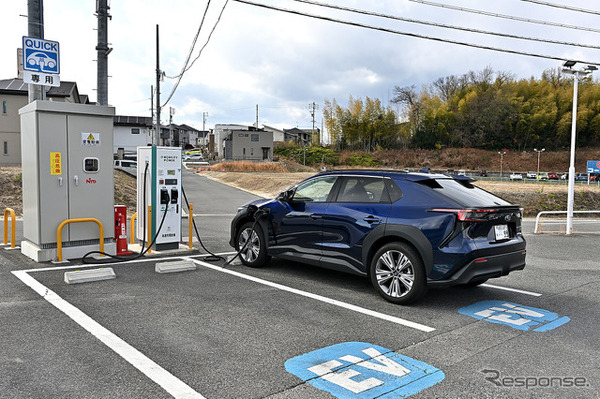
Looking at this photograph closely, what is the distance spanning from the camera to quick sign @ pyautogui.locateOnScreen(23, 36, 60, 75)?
24.9 feet

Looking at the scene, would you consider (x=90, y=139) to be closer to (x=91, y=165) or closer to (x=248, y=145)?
(x=91, y=165)

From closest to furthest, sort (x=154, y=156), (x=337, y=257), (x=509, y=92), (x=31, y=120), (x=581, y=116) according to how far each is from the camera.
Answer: (x=337, y=257), (x=31, y=120), (x=154, y=156), (x=581, y=116), (x=509, y=92)

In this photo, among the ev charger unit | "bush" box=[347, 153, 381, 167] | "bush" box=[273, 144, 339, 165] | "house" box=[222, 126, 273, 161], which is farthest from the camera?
"house" box=[222, 126, 273, 161]

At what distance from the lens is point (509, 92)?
83.8 metres

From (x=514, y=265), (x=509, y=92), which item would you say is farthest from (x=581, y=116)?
(x=514, y=265)

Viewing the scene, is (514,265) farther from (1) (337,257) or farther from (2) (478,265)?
(1) (337,257)

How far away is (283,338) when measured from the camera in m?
4.37

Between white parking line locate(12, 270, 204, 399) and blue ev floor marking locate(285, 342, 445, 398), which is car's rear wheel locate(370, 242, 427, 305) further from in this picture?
white parking line locate(12, 270, 204, 399)

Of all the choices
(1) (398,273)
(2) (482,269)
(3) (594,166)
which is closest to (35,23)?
(1) (398,273)

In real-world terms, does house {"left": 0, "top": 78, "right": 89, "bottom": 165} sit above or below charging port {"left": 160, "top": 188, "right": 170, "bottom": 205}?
above

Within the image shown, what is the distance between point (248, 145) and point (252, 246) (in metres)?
79.0

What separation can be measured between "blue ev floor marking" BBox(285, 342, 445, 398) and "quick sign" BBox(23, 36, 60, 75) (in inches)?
269

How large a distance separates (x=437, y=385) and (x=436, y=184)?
281cm
